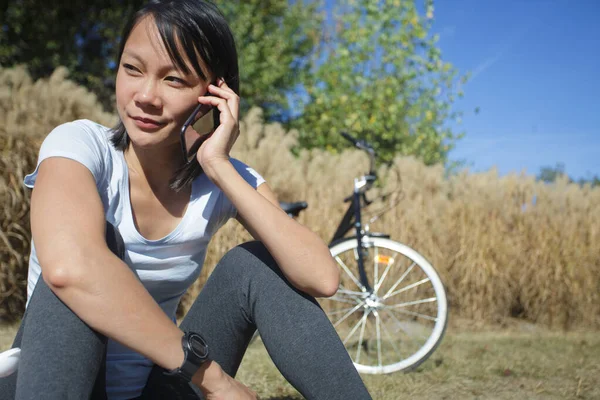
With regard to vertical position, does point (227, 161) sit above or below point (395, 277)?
above

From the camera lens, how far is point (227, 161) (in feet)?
4.81

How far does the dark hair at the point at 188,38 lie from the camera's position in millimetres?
1385

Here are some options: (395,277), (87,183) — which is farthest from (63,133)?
(395,277)

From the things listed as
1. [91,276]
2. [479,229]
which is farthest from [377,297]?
[91,276]

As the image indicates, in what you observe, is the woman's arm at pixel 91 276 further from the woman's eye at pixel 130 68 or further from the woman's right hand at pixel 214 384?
the woman's eye at pixel 130 68

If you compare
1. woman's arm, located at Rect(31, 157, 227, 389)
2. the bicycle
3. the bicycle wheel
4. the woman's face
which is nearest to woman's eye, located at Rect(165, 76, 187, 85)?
the woman's face

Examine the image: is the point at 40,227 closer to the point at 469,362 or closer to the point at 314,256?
the point at 314,256

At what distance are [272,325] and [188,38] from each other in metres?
0.74

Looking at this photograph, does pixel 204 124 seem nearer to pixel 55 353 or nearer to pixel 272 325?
pixel 272 325

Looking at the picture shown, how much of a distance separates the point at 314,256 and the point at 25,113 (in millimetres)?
3214

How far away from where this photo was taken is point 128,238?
53.4 inches

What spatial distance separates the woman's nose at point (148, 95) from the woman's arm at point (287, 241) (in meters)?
0.24

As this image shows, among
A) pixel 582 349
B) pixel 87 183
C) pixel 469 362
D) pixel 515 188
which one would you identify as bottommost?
pixel 469 362

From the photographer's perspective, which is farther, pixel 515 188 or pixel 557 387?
pixel 515 188
